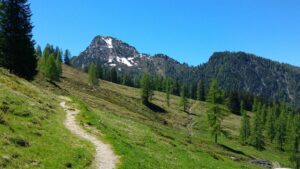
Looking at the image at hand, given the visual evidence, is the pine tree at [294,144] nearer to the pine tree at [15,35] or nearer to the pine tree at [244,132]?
the pine tree at [244,132]

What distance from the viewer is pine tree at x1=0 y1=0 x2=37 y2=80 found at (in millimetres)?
63875

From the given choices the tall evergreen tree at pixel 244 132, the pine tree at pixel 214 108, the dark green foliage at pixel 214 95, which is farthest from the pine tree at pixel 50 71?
the tall evergreen tree at pixel 244 132

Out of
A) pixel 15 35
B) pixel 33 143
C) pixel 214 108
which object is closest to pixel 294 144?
pixel 214 108

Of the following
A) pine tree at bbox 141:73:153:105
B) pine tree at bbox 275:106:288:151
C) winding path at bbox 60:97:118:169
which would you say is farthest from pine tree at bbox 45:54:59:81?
pine tree at bbox 275:106:288:151

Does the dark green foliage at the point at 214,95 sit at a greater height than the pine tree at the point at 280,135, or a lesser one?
greater

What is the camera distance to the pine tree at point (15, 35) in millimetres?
63875

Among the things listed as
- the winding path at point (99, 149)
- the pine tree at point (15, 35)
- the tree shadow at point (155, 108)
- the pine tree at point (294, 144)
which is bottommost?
the pine tree at point (294, 144)

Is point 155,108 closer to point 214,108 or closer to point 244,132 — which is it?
point 244,132

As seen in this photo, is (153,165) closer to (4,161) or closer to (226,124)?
(4,161)

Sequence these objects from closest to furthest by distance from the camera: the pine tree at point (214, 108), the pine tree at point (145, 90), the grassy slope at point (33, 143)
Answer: the grassy slope at point (33, 143), the pine tree at point (214, 108), the pine tree at point (145, 90)

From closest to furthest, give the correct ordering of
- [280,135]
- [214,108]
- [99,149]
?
[99,149]
[214,108]
[280,135]

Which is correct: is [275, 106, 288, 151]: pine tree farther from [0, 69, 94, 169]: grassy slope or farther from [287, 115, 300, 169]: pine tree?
[0, 69, 94, 169]: grassy slope

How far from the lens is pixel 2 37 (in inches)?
2504

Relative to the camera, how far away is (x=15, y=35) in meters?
64.5
